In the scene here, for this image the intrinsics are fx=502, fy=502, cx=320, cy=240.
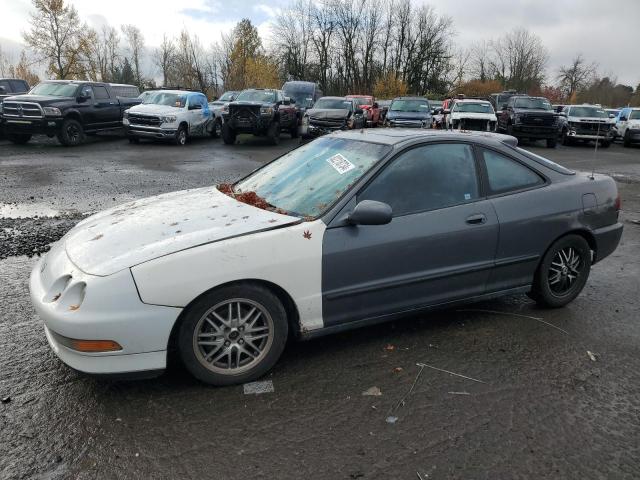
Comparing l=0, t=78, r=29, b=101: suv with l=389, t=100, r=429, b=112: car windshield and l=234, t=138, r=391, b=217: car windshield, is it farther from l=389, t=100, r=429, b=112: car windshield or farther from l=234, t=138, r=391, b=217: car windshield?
l=234, t=138, r=391, b=217: car windshield

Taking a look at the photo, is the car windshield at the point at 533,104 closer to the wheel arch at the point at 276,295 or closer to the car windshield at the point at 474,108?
the car windshield at the point at 474,108

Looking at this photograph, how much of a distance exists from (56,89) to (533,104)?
61.6 feet

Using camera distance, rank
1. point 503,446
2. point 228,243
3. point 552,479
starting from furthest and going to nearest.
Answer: point 228,243
point 503,446
point 552,479

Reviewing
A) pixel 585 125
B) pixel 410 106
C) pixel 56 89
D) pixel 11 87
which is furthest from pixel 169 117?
pixel 585 125

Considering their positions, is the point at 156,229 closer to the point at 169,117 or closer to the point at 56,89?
the point at 169,117

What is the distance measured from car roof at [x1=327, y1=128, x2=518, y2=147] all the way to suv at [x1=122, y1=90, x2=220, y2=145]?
47.1ft

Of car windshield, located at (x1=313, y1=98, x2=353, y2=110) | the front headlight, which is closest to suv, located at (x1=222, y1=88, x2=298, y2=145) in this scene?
car windshield, located at (x1=313, y1=98, x2=353, y2=110)

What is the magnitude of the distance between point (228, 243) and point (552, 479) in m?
2.06

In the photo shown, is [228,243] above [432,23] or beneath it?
beneath

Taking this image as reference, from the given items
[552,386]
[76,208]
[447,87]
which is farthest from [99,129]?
[447,87]

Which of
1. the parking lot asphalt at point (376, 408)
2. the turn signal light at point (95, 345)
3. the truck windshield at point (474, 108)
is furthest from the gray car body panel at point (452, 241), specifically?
the truck windshield at point (474, 108)

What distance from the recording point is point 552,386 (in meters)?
3.14

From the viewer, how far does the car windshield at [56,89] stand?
16.3 metres

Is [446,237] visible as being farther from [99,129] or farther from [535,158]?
[99,129]
